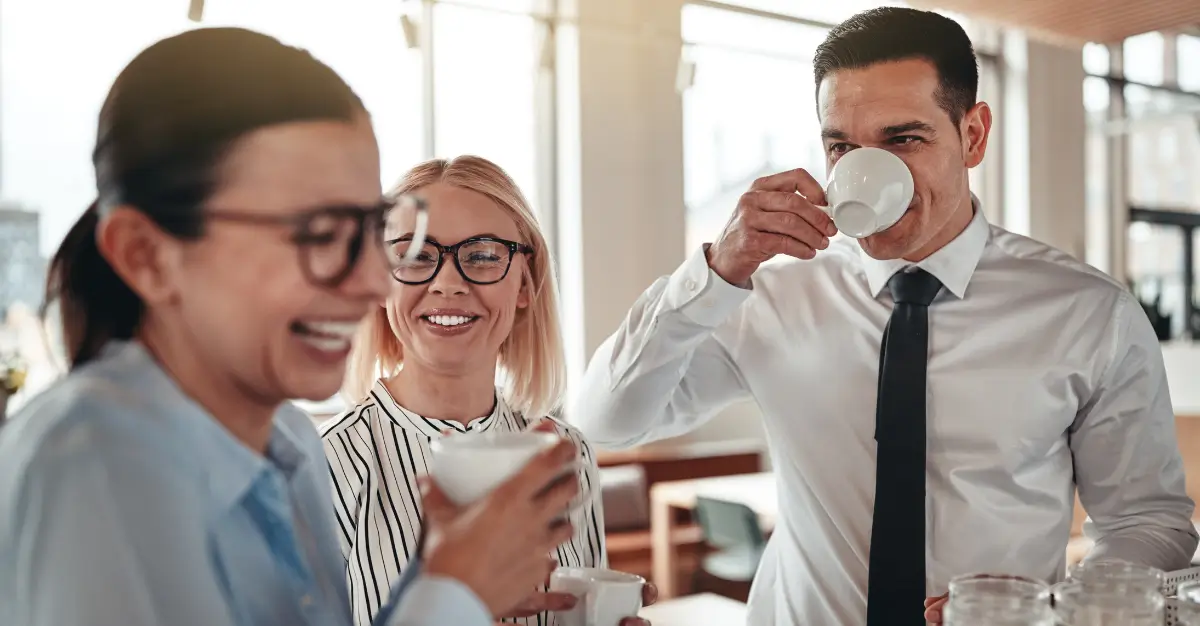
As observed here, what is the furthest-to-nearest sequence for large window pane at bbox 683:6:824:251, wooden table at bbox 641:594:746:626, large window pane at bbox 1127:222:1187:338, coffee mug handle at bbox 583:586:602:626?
large window pane at bbox 1127:222:1187:338 < large window pane at bbox 683:6:824:251 < wooden table at bbox 641:594:746:626 < coffee mug handle at bbox 583:586:602:626

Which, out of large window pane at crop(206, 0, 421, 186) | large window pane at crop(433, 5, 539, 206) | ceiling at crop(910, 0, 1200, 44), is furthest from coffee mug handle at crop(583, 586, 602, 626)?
large window pane at crop(433, 5, 539, 206)

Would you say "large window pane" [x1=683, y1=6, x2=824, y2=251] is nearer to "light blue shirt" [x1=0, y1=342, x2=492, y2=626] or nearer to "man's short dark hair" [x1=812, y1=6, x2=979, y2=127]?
"man's short dark hair" [x1=812, y1=6, x2=979, y2=127]

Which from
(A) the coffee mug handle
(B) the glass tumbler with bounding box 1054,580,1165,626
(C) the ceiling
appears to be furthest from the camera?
(C) the ceiling

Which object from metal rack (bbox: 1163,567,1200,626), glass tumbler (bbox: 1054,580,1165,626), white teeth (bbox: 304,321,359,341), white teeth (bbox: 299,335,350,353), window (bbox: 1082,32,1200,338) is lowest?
metal rack (bbox: 1163,567,1200,626)

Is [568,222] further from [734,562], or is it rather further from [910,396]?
[910,396]

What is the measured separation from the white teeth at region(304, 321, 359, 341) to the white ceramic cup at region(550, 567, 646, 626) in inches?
19.6

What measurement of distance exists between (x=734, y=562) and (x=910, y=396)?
351 cm

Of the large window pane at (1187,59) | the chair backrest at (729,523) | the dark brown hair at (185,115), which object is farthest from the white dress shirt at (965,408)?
the large window pane at (1187,59)

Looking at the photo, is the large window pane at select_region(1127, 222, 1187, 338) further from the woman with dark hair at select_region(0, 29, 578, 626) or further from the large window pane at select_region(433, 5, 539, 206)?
the woman with dark hair at select_region(0, 29, 578, 626)

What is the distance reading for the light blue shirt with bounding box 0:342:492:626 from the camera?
735 mm

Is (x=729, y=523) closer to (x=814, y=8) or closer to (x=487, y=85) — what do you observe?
(x=487, y=85)

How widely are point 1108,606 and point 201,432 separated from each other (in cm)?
91

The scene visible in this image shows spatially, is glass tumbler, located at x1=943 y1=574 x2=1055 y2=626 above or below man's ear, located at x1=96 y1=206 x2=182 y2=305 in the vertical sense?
below

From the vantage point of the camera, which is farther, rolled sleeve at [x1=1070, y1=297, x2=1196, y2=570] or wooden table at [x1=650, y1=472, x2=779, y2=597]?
wooden table at [x1=650, y1=472, x2=779, y2=597]
